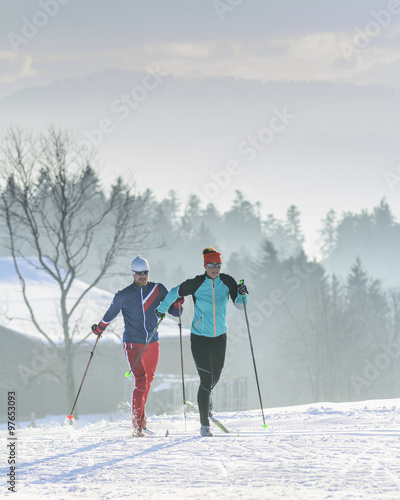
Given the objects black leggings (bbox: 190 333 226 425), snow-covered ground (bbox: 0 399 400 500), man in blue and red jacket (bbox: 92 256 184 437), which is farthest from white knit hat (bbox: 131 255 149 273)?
snow-covered ground (bbox: 0 399 400 500)

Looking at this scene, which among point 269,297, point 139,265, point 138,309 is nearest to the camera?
point 139,265

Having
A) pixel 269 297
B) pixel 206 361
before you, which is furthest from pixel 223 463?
pixel 269 297

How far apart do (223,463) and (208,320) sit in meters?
2.07

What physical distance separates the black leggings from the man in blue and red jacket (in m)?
0.62

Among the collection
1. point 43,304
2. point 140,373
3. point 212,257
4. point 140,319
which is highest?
point 43,304

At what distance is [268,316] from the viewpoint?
6544 centimetres

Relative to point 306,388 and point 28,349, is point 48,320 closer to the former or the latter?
point 28,349

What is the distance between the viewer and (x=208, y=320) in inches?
295

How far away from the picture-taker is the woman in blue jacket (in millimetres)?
7512

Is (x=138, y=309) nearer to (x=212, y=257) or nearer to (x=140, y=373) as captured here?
(x=140, y=373)

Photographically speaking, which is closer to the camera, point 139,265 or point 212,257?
point 212,257

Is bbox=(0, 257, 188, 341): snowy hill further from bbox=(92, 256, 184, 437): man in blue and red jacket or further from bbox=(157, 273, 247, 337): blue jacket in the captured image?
bbox=(157, 273, 247, 337): blue jacket

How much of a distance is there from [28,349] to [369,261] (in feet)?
465

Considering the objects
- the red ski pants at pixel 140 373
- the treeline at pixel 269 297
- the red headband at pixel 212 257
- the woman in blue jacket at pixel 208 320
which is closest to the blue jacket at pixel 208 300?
the woman in blue jacket at pixel 208 320
